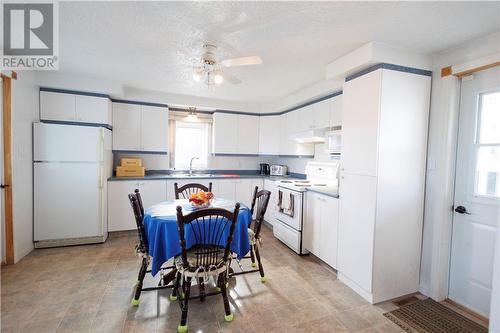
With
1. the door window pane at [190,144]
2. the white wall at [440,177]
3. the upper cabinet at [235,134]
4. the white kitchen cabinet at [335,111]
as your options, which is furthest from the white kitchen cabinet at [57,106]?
the white wall at [440,177]

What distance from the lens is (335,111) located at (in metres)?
3.13

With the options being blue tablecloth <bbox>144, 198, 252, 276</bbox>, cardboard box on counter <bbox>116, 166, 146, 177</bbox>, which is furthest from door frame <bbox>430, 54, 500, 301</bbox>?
cardboard box on counter <bbox>116, 166, 146, 177</bbox>

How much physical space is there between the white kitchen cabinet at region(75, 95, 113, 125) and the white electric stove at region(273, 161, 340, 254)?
2.91 metres

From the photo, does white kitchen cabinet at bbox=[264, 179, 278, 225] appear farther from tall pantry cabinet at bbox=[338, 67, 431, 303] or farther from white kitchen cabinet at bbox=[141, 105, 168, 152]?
white kitchen cabinet at bbox=[141, 105, 168, 152]

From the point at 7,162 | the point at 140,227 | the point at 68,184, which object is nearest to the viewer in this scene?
the point at 140,227

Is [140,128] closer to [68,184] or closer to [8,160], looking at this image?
[68,184]

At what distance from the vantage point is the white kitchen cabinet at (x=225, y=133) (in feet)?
15.3

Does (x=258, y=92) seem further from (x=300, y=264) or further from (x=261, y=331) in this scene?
(x=261, y=331)

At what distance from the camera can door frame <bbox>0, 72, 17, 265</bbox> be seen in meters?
2.62

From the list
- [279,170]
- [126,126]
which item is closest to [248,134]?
[279,170]

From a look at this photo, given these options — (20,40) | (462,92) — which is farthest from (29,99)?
(462,92)

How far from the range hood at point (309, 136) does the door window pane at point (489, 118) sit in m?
1.68

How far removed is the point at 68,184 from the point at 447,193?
4552 millimetres
